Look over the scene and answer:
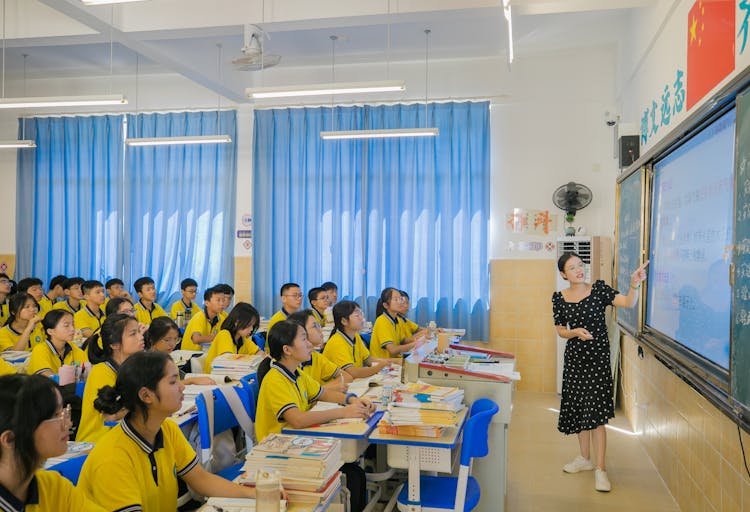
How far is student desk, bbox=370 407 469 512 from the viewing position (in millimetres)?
2812

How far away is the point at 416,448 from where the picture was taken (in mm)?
2885

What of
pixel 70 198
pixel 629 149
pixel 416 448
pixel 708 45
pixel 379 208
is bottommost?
pixel 416 448

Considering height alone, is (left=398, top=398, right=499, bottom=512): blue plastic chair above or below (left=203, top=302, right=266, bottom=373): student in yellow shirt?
below

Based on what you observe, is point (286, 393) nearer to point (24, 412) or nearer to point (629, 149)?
point (24, 412)

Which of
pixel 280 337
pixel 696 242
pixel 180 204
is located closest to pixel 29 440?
pixel 280 337

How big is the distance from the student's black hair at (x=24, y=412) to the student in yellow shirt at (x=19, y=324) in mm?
4175

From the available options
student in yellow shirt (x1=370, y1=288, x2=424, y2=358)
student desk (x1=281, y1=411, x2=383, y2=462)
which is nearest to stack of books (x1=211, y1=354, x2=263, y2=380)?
student desk (x1=281, y1=411, x2=383, y2=462)

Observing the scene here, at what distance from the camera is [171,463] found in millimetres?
2229

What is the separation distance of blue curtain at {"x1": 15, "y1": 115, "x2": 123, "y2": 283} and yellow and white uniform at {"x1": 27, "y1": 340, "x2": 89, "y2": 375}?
174 inches

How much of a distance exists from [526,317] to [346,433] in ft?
16.8

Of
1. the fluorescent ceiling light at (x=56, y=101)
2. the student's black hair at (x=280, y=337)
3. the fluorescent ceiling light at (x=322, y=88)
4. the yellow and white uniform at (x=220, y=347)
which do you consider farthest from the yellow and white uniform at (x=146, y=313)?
the student's black hair at (x=280, y=337)

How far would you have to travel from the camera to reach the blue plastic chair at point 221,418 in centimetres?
313

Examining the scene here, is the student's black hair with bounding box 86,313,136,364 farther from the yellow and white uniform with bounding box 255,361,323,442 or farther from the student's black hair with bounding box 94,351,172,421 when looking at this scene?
the student's black hair with bounding box 94,351,172,421

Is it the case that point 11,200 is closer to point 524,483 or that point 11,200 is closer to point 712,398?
point 524,483
